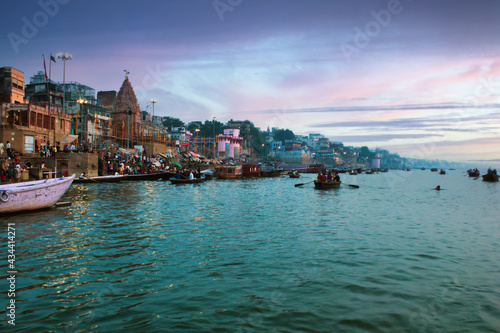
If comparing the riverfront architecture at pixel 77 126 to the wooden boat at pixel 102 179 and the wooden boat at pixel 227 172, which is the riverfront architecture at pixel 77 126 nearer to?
the wooden boat at pixel 102 179

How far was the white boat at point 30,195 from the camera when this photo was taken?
1519 centimetres

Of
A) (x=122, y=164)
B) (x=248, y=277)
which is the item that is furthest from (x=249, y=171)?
(x=248, y=277)

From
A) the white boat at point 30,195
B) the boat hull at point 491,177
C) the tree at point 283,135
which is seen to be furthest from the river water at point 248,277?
the tree at point 283,135

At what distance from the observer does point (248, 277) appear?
27.3 ft

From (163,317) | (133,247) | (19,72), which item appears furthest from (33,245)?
(19,72)

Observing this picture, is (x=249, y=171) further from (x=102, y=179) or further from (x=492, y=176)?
(x=492, y=176)

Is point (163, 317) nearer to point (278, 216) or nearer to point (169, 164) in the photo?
point (278, 216)

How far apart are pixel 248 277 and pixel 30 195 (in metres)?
12.9

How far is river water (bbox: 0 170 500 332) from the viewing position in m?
6.11

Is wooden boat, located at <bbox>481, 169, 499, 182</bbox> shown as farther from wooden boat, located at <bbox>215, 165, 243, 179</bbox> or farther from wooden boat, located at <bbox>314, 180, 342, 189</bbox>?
wooden boat, located at <bbox>215, 165, 243, 179</bbox>

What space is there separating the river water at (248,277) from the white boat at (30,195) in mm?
658

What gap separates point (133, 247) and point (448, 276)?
9118mm

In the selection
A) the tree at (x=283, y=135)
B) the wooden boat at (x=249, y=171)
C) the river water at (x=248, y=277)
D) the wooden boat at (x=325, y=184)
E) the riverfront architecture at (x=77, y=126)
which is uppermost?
the tree at (x=283, y=135)

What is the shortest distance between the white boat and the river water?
658 mm
